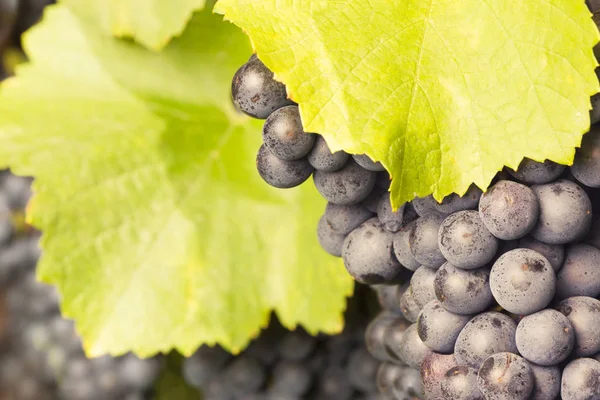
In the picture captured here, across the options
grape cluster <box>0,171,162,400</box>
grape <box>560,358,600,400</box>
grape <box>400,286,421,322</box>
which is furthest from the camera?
grape cluster <box>0,171,162,400</box>

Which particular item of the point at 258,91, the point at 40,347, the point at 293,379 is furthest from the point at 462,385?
the point at 40,347

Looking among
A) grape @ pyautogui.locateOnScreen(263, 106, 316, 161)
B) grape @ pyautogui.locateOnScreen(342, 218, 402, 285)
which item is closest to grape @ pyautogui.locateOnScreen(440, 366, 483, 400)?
grape @ pyautogui.locateOnScreen(342, 218, 402, 285)

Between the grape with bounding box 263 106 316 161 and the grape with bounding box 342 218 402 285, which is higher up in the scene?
the grape with bounding box 263 106 316 161

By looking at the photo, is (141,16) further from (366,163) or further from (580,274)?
(580,274)

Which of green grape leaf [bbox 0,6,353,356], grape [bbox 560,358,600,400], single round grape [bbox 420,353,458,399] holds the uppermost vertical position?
grape [bbox 560,358,600,400]

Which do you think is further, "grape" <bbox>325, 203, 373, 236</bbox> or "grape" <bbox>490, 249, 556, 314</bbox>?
"grape" <bbox>325, 203, 373, 236</bbox>

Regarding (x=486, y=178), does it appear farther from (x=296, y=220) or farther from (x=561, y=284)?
(x=296, y=220)

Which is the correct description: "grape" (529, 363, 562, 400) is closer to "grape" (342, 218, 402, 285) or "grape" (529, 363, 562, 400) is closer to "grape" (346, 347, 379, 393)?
"grape" (342, 218, 402, 285)

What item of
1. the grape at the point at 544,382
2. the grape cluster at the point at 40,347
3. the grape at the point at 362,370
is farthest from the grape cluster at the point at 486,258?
the grape cluster at the point at 40,347
